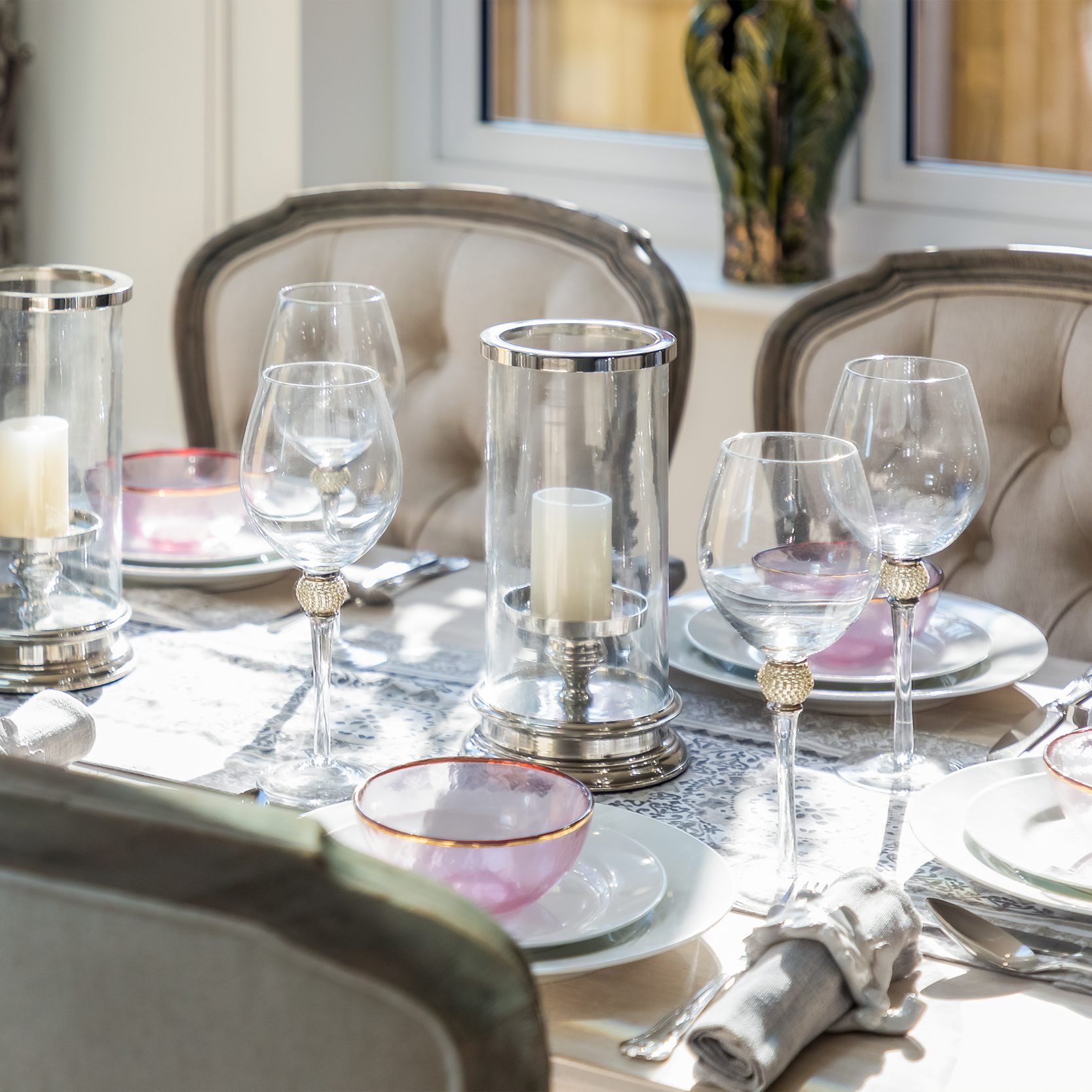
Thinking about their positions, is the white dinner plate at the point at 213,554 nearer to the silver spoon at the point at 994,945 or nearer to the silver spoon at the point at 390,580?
the silver spoon at the point at 390,580

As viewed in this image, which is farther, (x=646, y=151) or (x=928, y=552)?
(x=646, y=151)

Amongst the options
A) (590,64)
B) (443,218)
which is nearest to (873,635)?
(443,218)

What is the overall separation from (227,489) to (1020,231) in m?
1.30

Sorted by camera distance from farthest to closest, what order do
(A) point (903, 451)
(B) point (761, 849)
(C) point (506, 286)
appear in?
(C) point (506, 286) → (A) point (903, 451) → (B) point (761, 849)

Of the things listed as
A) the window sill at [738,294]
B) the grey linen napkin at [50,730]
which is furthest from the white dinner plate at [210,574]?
the window sill at [738,294]

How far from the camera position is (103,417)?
3.63 ft

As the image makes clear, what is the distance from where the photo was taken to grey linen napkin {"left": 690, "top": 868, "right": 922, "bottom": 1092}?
0.60 m

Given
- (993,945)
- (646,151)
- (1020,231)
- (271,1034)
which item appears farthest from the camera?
(646,151)

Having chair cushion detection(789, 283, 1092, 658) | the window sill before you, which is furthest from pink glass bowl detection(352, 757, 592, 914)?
the window sill

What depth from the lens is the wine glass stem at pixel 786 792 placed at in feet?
2.52

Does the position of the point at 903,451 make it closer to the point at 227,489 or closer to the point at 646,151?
the point at 227,489

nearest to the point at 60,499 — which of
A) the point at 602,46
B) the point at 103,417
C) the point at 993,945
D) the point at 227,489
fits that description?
the point at 103,417

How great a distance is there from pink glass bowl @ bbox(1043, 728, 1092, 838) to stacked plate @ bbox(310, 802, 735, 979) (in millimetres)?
173

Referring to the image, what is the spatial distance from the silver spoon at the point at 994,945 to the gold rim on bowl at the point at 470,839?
178mm
